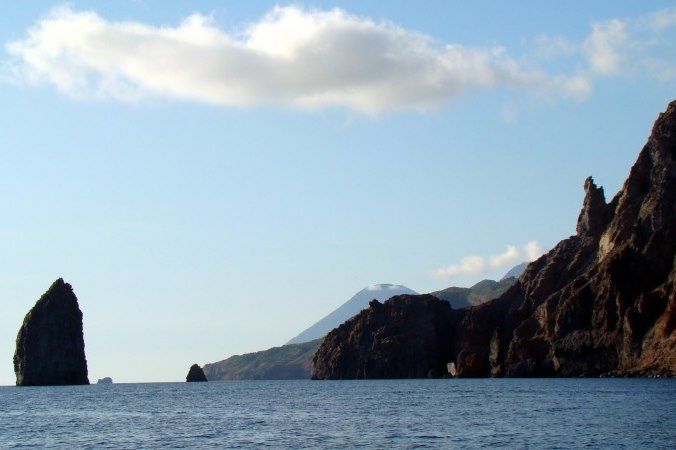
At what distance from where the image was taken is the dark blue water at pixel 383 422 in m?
78.0

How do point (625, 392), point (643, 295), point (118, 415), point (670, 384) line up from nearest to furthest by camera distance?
1. point (118, 415)
2. point (625, 392)
3. point (670, 384)
4. point (643, 295)

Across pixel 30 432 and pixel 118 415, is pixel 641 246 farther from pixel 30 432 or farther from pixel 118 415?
pixel 30 432

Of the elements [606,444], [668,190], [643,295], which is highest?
[668,190]

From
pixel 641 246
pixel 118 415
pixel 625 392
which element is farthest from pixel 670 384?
pixel 118 415

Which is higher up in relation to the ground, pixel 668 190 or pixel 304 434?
pixel 668 190

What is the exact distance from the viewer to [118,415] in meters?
121

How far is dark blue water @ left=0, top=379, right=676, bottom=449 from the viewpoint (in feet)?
256

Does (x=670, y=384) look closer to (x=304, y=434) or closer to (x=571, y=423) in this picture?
(x=571, y=423)

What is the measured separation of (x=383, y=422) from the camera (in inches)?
3787

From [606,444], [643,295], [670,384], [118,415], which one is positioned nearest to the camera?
[606,444]

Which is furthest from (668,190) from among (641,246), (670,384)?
(670,384)

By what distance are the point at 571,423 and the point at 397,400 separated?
52.5 m

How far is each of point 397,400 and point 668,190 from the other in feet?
285

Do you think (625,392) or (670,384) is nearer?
(625,392)
